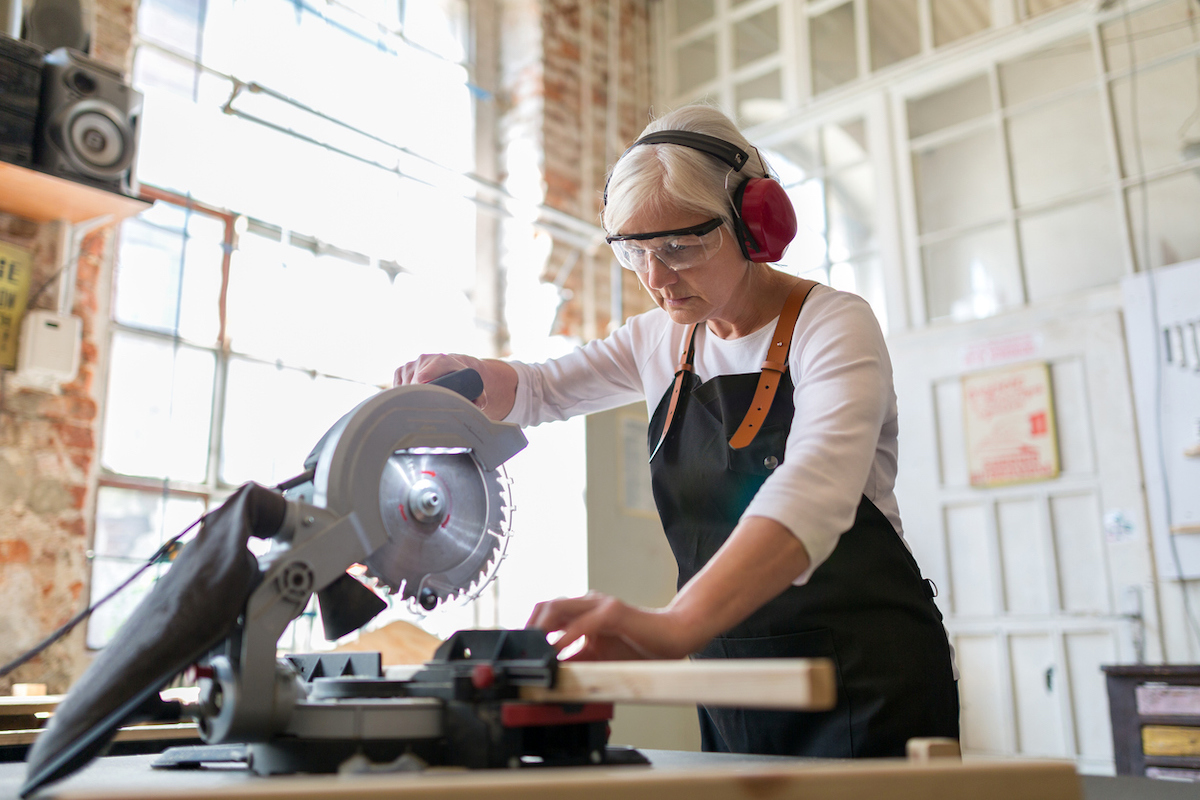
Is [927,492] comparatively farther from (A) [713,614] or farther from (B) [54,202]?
(A) [713,614]

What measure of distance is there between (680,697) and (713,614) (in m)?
0.21

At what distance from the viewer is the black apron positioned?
1.15m

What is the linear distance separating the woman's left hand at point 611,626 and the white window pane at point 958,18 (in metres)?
4.95

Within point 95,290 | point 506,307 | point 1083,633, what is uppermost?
point 506,307

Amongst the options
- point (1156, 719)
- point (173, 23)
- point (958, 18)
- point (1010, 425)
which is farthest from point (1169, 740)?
point (173, 23)

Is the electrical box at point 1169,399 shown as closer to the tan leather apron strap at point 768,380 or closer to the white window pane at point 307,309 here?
the white window pane at point 307,309

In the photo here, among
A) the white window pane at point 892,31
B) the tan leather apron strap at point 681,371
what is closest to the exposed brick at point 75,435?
the tan leather apron strap at point 681,371

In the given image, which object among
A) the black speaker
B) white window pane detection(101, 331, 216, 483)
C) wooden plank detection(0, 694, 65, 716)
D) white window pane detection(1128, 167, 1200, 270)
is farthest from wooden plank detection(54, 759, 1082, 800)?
white window pane detection(1128, 167, 1200, 270)

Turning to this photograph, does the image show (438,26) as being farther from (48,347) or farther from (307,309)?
(48,347)

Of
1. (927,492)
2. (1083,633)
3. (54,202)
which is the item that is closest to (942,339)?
(927,492)

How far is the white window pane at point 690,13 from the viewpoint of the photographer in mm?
6105

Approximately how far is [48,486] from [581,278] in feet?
9.51

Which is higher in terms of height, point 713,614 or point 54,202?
point 54,202

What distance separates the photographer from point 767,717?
3.96 feet
